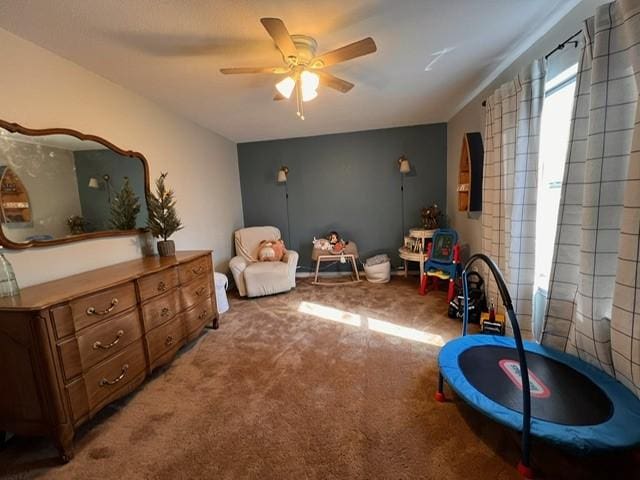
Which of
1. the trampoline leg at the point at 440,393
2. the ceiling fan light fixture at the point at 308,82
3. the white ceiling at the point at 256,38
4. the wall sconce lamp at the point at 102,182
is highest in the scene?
the white ceiling at the point at 256,38

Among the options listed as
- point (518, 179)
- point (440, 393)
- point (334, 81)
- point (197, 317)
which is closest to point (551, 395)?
point (440, 393)

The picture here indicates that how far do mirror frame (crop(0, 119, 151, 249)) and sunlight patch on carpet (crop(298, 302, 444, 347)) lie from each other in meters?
1.89

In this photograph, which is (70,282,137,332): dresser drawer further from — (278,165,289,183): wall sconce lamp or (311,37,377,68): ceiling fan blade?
(278,165,289,183): wall sconce lamp

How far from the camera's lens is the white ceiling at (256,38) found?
4.88 ft

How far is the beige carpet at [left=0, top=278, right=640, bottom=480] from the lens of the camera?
4.14ft

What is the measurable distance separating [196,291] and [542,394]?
8.20 ft

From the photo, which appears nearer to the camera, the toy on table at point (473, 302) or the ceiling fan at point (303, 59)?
the ceiling fan at point (303, 59)

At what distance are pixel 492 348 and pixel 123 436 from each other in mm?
2272

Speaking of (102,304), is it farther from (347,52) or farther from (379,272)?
(379,272)

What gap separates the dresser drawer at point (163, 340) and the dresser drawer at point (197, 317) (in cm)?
7

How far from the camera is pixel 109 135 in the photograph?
2.22 meters

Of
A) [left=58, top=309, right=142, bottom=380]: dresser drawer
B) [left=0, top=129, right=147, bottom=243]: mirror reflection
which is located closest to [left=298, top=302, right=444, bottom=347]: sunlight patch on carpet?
[left=58, top=309, right=142, bottom=380]: dresser drawer

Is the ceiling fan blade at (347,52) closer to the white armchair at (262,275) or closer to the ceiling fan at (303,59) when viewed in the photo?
the ceiling fan at (303,59)

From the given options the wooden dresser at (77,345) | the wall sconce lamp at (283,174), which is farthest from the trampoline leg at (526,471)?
the wall sconce lamp at (283,174)
